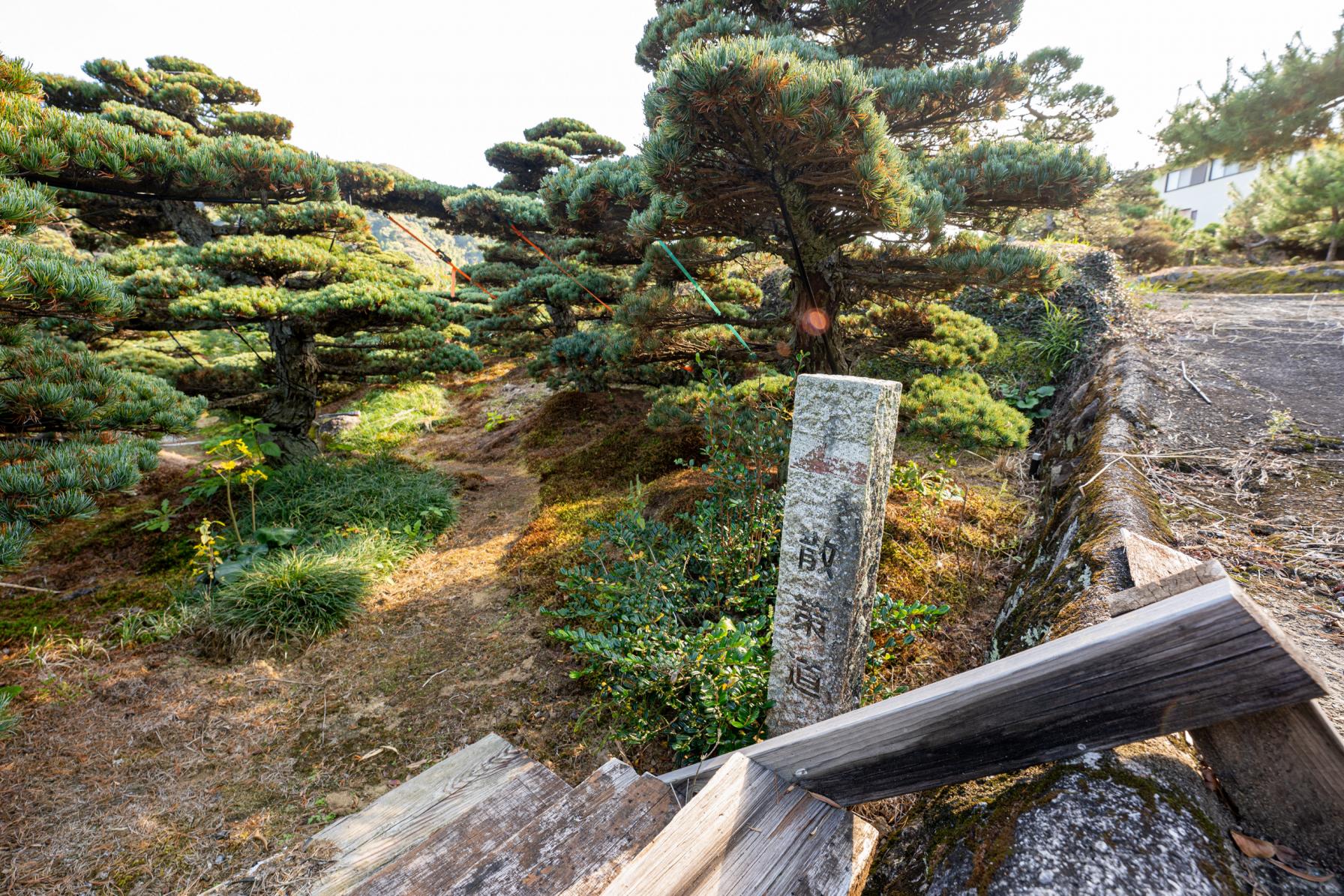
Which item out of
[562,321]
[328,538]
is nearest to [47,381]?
[328,538]

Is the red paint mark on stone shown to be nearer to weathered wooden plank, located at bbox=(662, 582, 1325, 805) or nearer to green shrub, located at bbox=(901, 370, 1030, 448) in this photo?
weathered wooden plank, located at bbox=(662, 582, 1325, 805)

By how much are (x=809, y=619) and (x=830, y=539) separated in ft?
1.05

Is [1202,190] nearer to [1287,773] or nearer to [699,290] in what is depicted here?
[699,290]

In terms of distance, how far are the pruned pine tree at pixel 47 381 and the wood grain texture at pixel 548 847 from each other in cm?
254

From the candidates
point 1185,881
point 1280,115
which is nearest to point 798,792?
point 1185,881

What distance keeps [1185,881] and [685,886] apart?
34.3 inches

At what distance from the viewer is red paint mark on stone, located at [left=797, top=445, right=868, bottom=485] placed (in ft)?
5.67

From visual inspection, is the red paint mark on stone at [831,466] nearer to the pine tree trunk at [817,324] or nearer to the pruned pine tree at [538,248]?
the pine tree trunk at [817,324]

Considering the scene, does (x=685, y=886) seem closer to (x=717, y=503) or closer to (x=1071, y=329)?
(x=717, y=503)

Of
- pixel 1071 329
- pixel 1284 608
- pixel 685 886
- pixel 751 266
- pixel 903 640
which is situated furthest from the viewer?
pixel 751 266

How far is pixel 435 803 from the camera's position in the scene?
195 cm

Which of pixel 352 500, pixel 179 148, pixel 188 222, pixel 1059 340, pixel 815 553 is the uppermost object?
pixel 179 148

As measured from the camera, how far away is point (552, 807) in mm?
1535

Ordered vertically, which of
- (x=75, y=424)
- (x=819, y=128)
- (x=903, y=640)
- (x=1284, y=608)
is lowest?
(x=903, y=640)
